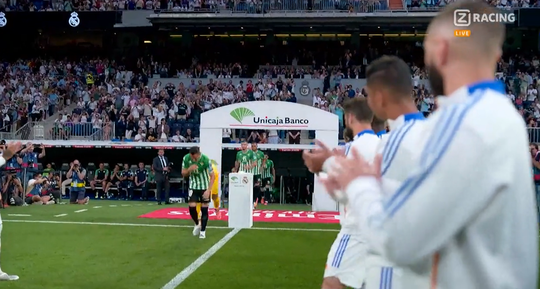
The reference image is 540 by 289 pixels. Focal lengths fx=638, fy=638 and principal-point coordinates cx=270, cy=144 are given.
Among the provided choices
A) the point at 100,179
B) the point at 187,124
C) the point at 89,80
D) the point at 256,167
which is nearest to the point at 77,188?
the point at 100,179

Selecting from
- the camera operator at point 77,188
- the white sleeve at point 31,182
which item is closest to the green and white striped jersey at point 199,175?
the white sleeve at point 31,182

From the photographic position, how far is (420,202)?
1.84m

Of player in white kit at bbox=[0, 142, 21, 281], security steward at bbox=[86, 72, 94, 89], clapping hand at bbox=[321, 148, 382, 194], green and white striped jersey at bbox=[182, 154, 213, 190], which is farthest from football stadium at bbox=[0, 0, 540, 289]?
security steward at bbox=[86, 72, 94, 89]

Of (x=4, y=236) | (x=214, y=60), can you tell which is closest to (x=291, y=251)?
(x=4, y=236)

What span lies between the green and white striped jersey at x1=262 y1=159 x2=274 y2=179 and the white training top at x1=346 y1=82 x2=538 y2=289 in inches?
807

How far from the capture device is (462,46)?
2016 millimetres

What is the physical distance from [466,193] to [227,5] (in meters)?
36.6

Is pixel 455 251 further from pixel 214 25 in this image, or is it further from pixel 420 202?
pixel 214 25

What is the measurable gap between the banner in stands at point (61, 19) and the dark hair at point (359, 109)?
35.5m

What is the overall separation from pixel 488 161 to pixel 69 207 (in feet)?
67.5

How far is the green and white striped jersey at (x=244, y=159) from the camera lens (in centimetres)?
2092

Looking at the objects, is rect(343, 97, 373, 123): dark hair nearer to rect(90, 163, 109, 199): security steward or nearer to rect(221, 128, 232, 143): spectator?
rect(221, 128, 232, 143): spectator

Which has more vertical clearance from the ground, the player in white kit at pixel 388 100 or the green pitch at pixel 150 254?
the player in white kit at pixel 388 100

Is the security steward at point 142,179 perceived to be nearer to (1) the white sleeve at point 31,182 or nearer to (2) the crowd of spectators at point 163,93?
(2) the crowd of spectators at point 163,93
